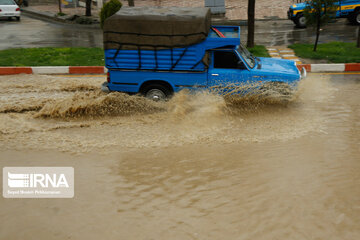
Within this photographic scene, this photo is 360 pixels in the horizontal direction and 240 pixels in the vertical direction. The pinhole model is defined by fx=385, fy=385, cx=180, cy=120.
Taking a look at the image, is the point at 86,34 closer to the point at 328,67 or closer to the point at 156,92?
the point at 156,92

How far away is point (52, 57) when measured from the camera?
13062mm

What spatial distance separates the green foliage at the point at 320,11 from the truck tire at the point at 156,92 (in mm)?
7221

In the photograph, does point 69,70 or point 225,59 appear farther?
point 69,70

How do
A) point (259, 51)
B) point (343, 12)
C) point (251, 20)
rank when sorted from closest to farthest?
point (259, 51) < point (251, 20) < point (343, 12)

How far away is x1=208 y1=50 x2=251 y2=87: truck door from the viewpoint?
811 cm

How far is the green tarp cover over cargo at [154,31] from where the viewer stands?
26.0 ft

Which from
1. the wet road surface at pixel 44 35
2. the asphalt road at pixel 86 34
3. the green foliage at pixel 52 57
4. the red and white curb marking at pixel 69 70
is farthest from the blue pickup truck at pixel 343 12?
the red and white curb marking at pixel 69 70

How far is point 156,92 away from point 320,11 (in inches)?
294

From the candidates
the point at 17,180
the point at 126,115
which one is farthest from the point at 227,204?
the point at 126,115

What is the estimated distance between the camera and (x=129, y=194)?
545 cm

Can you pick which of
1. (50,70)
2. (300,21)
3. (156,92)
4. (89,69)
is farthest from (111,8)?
(300,21)

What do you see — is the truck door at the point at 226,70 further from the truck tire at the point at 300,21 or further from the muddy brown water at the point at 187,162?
the truck tire at the point at 300,21

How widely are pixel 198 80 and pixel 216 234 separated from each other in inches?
165

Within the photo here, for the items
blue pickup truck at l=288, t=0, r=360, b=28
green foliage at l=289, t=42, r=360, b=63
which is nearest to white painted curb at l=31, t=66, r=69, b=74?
green foliage at l=289, t=42, r=360, b=63
